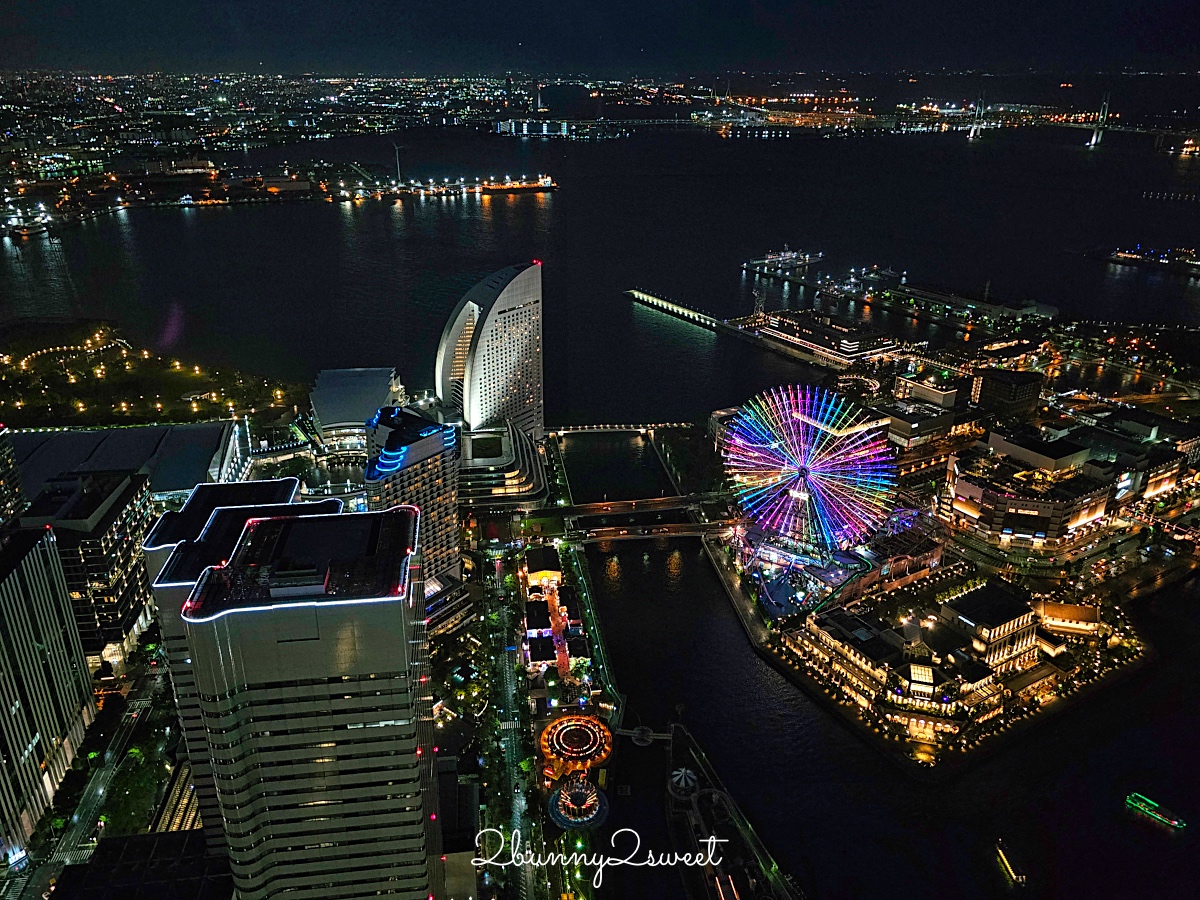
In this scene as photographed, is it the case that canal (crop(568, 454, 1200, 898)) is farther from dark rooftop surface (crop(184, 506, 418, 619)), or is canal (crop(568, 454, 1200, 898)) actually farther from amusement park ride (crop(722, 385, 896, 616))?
dark rooftop surface (crop(184, 506, 418, 619))

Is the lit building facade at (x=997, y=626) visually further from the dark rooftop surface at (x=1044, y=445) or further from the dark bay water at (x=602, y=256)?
the dark bay water at (x=602, y=256)

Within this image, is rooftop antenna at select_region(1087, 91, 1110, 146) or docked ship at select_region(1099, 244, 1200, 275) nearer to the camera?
docked ship at select_region(1099, 244, 1200, 275)

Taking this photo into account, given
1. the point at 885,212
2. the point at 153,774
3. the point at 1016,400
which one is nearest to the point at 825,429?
the point at 1016,400

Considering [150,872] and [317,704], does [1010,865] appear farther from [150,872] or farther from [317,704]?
[150,872]

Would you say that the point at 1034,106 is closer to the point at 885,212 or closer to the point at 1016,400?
the point at 885,212

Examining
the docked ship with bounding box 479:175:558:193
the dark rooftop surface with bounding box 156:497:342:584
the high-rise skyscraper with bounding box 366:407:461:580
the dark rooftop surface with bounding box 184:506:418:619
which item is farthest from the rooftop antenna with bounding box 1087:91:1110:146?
the dark rooftop surface with bounding box 184:506:418:619
